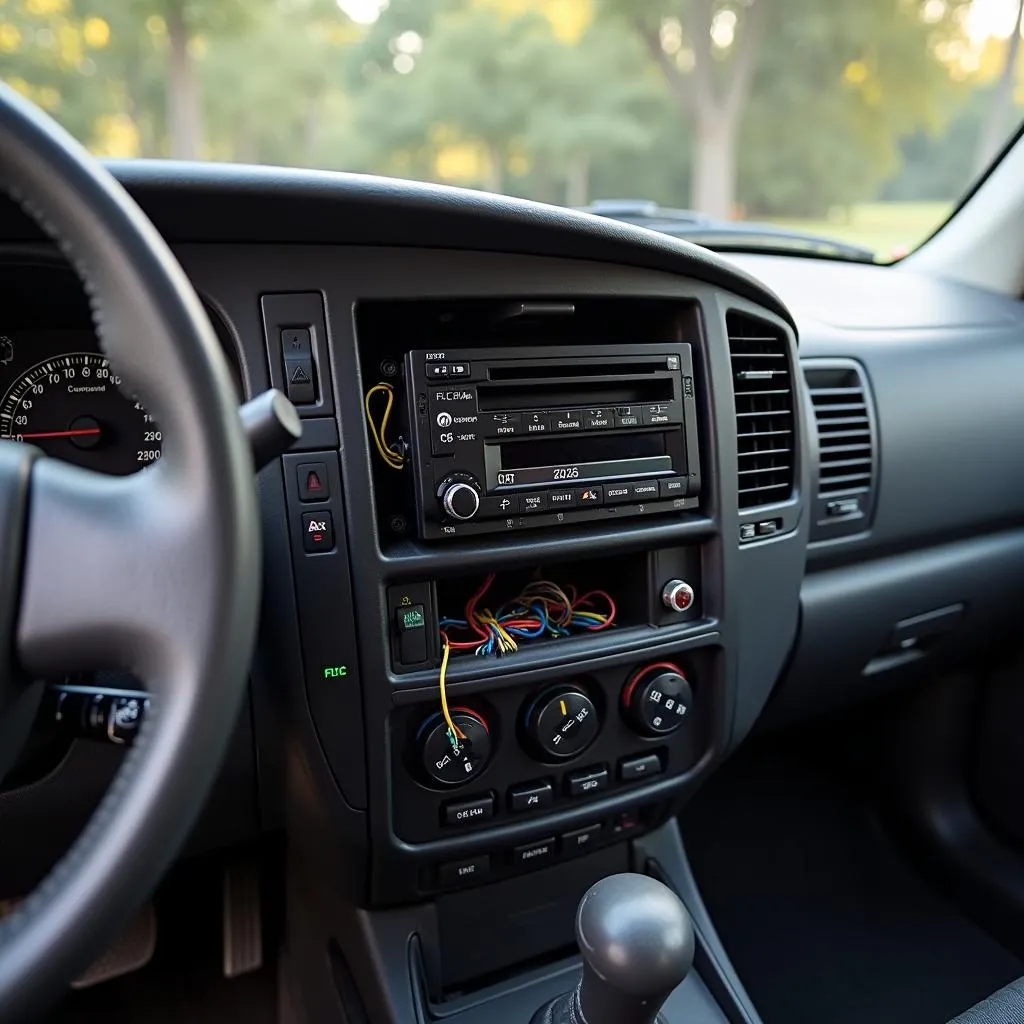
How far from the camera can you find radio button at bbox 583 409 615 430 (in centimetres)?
107

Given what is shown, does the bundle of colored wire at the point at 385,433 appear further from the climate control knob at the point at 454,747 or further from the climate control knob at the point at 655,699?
the climate control knob at the point at 655,699

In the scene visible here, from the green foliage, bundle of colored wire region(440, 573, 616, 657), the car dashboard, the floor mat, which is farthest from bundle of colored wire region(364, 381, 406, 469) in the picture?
the floor mat

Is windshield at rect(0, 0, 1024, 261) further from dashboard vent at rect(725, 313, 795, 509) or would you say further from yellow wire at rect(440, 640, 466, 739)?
yellow wire at rect(440, 640, 466, 739)

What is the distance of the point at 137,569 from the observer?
0.61 m

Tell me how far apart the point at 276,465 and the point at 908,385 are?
3.80ft

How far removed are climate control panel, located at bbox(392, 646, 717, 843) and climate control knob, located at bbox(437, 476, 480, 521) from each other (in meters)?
0.22

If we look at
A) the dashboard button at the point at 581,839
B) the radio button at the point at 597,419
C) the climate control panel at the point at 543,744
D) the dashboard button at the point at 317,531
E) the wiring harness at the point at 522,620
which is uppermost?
the radio button at the point at 597,419

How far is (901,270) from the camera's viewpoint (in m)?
2.00

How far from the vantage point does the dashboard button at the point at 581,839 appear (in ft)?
4.06

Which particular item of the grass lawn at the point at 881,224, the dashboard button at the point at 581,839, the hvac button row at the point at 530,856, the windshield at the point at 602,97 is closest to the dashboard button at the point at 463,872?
the hvac button row at the point at 530,856

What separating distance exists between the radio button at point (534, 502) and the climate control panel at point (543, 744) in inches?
9.0

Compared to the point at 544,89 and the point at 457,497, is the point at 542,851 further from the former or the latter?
the point at 544,89

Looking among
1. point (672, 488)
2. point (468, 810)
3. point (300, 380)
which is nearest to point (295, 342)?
point (300, 380)

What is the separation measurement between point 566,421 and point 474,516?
6.3 inches
